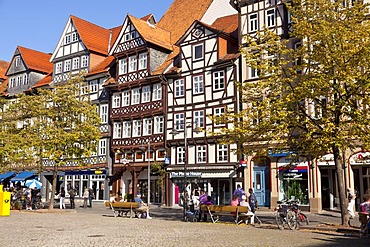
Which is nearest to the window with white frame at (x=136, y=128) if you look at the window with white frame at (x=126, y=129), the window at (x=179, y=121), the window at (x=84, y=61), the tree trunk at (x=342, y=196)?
the window with white frame at (x=126, y=129)

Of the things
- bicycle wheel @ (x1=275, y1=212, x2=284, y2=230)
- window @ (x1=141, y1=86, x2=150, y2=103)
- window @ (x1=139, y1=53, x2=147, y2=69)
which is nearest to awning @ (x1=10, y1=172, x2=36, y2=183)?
window @ (x1=141, y1=86, x2=150, y2=103)

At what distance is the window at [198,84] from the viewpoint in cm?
3584

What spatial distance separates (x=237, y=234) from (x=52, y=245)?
6063 millimetres

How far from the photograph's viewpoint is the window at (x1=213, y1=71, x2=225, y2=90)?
113 feet

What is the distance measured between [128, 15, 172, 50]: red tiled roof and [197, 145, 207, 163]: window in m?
10.5

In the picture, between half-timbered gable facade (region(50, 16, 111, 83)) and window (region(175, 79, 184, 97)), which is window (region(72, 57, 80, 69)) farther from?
window (region(175, 79, 184, 97))

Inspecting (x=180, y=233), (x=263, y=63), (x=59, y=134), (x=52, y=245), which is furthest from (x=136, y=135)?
(x=52, y=245)

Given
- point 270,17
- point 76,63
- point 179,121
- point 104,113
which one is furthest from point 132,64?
point 270,17

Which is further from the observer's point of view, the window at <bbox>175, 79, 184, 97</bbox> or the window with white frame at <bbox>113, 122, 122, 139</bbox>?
the window with white frame at <bbox>113, 122, 122, 139</bbox>

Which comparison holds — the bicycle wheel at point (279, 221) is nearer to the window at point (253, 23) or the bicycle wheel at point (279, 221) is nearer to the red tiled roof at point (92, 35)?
the window at point (253, 23)

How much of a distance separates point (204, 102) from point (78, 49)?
1724cm

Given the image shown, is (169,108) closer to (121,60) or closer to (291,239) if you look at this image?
(121,60)

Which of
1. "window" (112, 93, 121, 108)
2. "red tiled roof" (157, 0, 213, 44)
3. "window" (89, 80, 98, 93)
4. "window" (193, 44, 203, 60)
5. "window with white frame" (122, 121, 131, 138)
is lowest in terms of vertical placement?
"window with white frame" (122, 121, 131, 138)

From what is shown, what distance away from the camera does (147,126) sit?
129 feet
